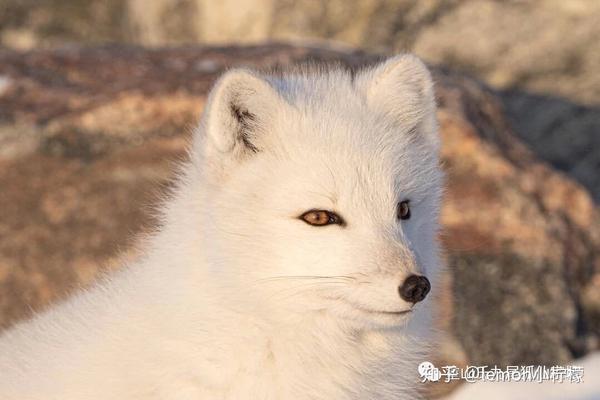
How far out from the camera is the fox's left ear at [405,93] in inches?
146

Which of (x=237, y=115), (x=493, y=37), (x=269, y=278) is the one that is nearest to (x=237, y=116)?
(x=237, y=115)

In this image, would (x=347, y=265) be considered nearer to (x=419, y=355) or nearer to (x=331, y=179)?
(x=331, y=179)

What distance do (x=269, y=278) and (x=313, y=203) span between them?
30cm

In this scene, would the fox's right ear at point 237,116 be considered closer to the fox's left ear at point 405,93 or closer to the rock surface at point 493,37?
the fox's left ear at point 405,93

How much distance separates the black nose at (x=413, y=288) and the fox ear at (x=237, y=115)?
778 millimetres

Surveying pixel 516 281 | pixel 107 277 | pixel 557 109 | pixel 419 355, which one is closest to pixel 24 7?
pixel 557 109

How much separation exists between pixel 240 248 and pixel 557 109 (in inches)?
259

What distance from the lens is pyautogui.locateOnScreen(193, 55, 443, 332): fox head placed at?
10.3 ft

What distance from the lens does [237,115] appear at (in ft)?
11.2

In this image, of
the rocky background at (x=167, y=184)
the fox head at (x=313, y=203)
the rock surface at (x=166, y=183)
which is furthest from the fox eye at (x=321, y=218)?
the rock surface at (x=166, y=183)

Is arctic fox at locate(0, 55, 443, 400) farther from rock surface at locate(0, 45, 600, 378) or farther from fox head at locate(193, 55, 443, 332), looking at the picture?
rock surface at locate(0, 45, 600, 378)

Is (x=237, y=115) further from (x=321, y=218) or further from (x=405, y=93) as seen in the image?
(x=405, y=93)

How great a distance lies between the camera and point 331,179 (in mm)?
3205

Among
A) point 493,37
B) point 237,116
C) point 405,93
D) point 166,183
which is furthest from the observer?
point 493,37
